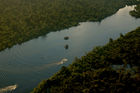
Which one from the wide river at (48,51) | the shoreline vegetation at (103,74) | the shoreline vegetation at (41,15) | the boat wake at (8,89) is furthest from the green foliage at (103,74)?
the shoreline vegetation at (41,15)

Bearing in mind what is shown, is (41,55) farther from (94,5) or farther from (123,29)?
(94,5)

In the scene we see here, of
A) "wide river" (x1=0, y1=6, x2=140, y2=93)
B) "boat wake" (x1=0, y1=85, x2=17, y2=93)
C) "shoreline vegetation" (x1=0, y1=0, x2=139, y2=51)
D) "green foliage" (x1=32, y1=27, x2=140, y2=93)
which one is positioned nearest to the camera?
"green foliage" (x1=32, y1=27, x2=140, y2=93)

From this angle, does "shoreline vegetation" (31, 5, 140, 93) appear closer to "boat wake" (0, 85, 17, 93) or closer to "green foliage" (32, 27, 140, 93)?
"green foliage" (32, 27, 140, 93)

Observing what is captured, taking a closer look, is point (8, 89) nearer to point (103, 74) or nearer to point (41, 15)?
point (103, 74)

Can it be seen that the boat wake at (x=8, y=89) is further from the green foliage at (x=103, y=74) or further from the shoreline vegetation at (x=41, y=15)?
the shoreline vegetation at (x=41, y=15)

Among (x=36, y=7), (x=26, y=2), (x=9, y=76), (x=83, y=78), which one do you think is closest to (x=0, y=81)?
(x=9, y=76)

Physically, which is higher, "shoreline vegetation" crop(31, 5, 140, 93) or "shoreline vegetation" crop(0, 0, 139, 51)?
"shoreline vegetation" crop(0, 0, 139, 51)

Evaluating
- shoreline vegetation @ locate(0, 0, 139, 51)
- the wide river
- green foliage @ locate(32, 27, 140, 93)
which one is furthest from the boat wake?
shoreline vegetation @ locate(0, 0, 139, 51)
